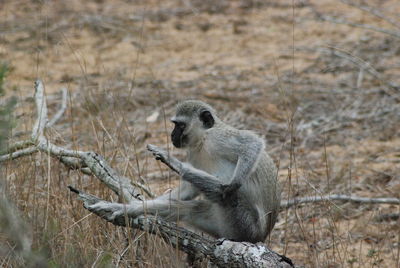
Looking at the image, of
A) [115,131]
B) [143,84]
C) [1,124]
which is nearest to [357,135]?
[143,84]

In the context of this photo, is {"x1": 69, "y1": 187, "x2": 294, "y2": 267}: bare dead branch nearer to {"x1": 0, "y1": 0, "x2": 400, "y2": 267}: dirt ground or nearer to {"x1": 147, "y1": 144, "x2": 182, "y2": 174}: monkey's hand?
{"x1": 0, "y1": 0, "x2": 400, "y2": 267}: dirt ground

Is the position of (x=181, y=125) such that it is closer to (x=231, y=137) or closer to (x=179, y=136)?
(x=179, y=136)

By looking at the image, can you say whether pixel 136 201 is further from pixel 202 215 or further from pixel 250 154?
pixel 250 154

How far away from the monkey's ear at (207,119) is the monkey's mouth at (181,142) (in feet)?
0.54

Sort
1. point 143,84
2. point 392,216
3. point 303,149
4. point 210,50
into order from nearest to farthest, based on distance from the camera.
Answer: point 392,216 < point 303,149 < point 143,84 < point 210,50

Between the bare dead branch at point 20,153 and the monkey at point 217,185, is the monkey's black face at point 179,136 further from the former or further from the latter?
the bare dead branch at point 20,153

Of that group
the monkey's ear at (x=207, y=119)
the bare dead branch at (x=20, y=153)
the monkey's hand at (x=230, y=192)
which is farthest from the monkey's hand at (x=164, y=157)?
the bare dead branch at (x=20, y=153)

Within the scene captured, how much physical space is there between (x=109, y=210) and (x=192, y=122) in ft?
3.08

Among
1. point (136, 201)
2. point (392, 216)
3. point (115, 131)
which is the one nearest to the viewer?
point (136, 201)

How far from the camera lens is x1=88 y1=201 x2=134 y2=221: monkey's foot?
4.41 metres

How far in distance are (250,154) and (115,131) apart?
1348 millimetres

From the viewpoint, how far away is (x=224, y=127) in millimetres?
5027

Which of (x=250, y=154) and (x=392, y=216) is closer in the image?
(x=250, y=154)

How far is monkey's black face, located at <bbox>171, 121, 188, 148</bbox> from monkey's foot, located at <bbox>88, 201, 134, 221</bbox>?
2.24 feet
